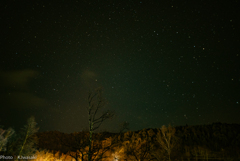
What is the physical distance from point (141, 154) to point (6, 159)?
95.8ft

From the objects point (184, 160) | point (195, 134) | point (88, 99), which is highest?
point (88, 99)

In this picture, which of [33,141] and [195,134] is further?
[195,134]

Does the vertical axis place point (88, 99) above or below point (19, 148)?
above

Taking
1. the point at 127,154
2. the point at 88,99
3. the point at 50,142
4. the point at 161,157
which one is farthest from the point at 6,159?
the point at 50,142

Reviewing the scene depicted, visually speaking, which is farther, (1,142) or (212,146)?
(212,146)

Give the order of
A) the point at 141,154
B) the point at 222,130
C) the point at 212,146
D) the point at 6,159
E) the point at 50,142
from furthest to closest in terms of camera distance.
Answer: the point at 50,142 → the point at 222,130 → the point at 212,146 → the point at 141,154 → the point at 6,159

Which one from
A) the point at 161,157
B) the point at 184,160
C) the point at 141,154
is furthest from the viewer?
the point at 184,160

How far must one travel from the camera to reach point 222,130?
6200 centimetres

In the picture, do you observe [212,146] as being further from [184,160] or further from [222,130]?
[184,160]

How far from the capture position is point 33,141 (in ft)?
37.3

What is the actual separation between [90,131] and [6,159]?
5.78m

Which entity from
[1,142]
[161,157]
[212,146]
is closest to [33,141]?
[1,142]

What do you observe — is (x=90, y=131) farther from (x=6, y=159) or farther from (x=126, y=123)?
(x=6, y=159)

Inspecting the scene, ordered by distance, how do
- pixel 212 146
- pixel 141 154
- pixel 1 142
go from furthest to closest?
pixel 212 146
pixel 141 154
pixel 1 142
